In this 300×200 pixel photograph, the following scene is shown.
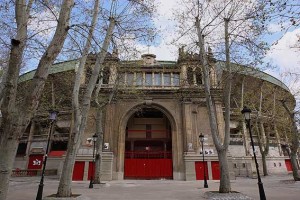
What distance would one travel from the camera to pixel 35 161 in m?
32.5

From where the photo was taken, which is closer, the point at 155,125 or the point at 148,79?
the point at 148,79

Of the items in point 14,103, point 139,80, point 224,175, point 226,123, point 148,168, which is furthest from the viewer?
point 139,80

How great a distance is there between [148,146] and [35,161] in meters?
15.3

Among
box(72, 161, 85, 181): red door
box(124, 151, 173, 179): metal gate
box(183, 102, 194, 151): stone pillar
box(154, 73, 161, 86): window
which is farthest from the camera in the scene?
box(154, 73, 161, 86): window

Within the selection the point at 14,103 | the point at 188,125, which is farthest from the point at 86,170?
the point at 14,103

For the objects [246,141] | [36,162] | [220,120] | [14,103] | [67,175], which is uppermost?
[220,120]

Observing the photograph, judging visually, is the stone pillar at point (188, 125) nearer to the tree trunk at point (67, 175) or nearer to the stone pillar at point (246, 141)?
the stone pillar at point (246, 141)

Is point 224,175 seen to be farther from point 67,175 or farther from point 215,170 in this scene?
point 215,170

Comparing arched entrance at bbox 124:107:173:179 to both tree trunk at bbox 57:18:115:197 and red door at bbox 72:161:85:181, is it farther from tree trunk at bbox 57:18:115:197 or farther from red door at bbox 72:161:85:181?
tree trunk at bbox 57:18:115:197

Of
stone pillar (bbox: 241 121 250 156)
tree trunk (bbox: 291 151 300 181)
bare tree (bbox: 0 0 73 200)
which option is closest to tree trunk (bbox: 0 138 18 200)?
bare tree (bbox: 0 0 73 200)

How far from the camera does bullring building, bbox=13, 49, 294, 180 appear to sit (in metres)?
25.7

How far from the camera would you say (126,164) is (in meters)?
27.9

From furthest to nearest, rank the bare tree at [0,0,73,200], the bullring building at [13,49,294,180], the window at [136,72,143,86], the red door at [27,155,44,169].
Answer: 1. the red door at [27,155,44,169]
2. the window at [136,72,143,86]
3. the bullring building at [13,49,294,180]
4. the bare tree at [0,0,73,200]

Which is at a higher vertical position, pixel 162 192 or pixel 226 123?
pixel 226 123
